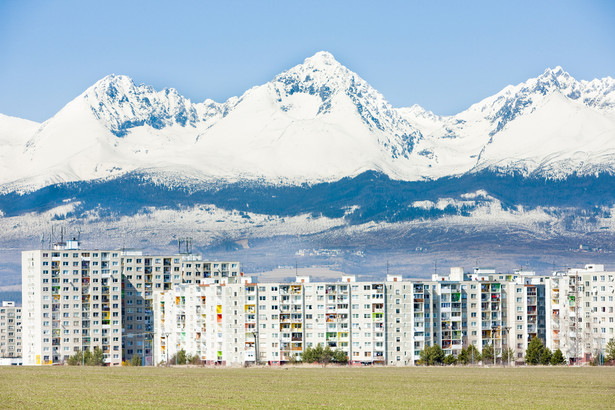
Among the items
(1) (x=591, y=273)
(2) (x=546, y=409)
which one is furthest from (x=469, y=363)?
(2) (x=546, y=409)

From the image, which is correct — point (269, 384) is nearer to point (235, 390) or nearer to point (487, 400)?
point (235, 390)

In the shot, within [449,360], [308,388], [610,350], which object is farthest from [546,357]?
[308,388]

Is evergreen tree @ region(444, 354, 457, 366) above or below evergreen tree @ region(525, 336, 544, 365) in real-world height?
below

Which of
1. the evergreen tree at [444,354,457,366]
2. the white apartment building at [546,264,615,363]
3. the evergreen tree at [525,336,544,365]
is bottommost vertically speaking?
the evergreen tree at [444,354,457,366]

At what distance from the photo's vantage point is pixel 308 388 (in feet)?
415

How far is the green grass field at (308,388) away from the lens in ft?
350

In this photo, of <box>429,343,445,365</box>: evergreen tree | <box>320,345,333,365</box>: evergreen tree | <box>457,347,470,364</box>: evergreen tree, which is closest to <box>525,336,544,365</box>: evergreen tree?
<box>457,347,470,364</box>: evergreen tree

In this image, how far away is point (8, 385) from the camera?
122938 mm

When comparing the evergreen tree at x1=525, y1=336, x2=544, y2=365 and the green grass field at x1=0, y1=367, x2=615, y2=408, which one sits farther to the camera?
the evergreen tree at x1=525, y1=336, x2=544, y2=365

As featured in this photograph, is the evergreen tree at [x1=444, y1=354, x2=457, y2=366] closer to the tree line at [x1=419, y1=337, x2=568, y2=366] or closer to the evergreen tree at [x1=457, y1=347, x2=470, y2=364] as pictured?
the tree line at [x1=419, y1=337, x2=568, y2=366]

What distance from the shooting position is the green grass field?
107 m

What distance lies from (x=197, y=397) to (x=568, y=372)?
197 ft

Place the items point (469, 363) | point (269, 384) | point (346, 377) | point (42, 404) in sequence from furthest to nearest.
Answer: point (469, 363) < point (346, 377) < point (269, 384) < point (42, 404)

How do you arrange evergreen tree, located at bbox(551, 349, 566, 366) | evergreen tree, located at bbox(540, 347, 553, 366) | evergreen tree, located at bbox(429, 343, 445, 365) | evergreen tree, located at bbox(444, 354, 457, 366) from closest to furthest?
evergreen tree, located at bbox(551, 349, 566, 366), evergreen tree, located at bbox(540, 347, 553, 366), evergreen tree, located at bbox(444, 354, 457, 366), evergreen tree, located at bbox(429, 343, 445, 365)
